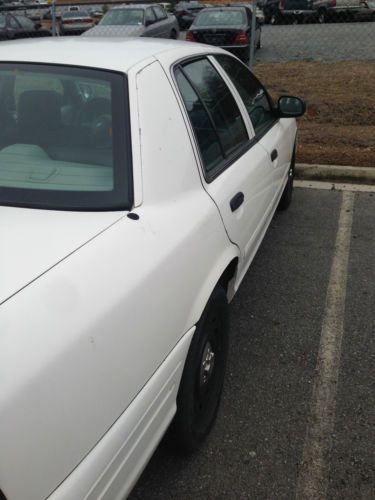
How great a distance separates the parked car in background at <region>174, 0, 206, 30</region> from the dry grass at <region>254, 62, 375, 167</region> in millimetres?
11577

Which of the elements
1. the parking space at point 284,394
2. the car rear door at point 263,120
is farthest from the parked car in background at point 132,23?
Result: the parking space at point 284,394

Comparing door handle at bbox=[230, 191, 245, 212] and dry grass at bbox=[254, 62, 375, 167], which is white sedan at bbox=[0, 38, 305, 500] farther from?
dry grass at bbox=[254, 62, 375, 167]

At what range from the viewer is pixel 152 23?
631 inches

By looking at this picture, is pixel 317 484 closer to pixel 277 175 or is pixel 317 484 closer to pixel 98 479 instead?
pixel 98 479

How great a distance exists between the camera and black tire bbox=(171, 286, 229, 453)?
2061 millimetres

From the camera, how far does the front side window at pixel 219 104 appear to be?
106 inches

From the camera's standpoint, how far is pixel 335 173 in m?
5.86

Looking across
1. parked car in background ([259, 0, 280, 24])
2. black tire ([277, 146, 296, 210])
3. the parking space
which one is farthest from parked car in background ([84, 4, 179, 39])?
the parking space

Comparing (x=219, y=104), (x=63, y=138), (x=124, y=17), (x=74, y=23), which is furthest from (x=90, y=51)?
(x=74, y=23)

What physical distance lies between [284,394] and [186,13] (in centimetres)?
2516

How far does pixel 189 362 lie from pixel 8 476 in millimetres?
960

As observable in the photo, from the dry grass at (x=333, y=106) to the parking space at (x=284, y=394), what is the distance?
7.47 ft

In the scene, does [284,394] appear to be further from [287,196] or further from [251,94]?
[287,196]

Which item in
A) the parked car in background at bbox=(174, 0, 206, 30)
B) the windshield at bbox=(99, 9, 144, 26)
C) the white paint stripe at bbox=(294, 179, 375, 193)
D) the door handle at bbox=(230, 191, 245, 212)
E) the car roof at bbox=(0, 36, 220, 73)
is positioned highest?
the car roof at bbox=(0, 36, 220, 73)
